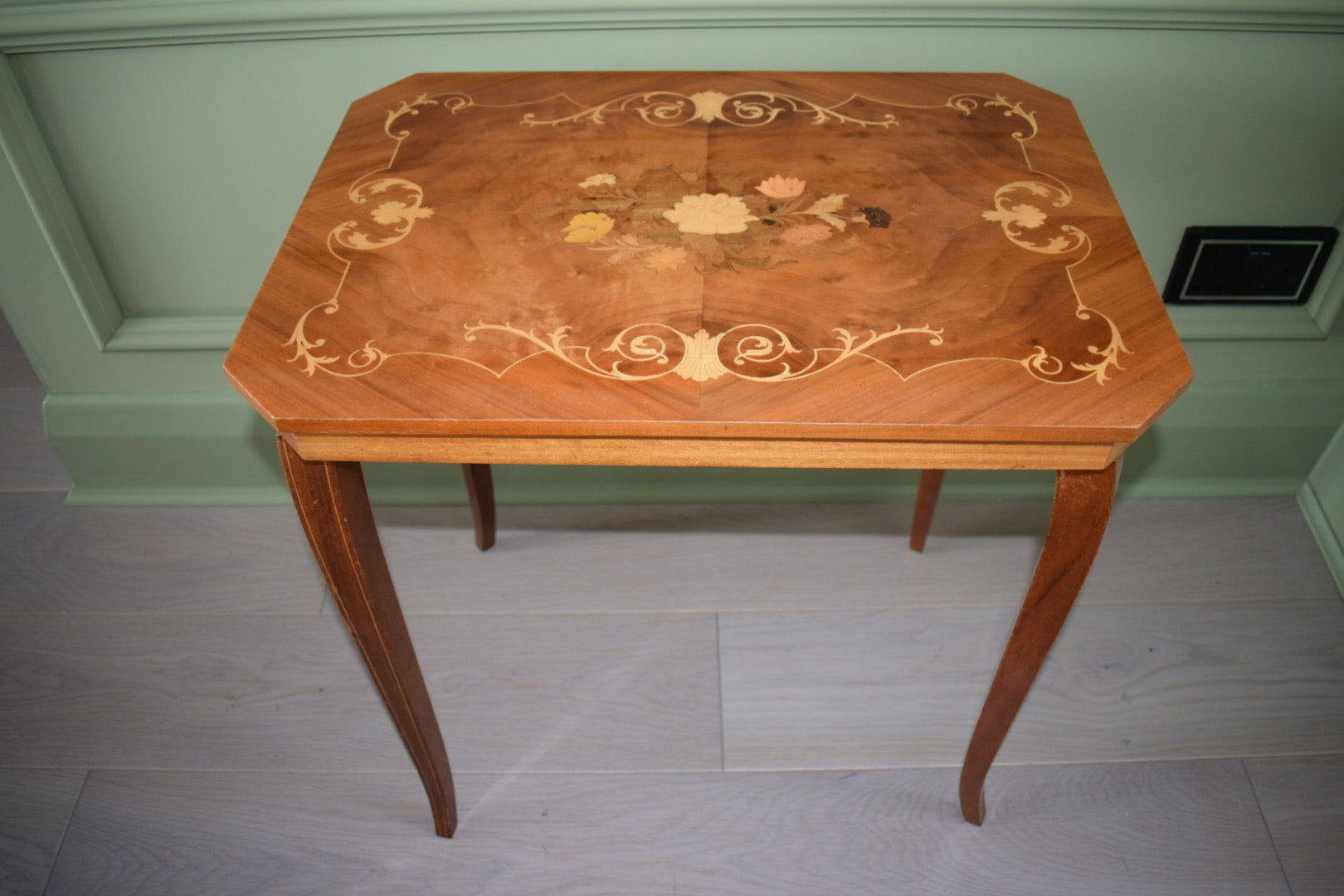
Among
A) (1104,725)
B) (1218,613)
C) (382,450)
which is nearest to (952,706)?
(1104,725)

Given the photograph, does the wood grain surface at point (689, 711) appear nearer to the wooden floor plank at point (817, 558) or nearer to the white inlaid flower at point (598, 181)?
the wooden floor plank at point (817, 558)

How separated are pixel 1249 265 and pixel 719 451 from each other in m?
0.88

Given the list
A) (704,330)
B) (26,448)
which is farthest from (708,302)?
(26,448)

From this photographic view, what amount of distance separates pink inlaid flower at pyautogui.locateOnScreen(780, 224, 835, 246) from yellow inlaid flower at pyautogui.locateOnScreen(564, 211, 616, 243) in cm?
14

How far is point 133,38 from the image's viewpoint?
39.9 inches

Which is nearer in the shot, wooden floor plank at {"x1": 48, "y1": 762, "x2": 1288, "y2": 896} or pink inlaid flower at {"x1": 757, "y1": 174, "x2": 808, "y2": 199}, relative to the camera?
pink inlaid flower at {"x1": 757, "y1": 174, "x2": 808, "y2": 199}

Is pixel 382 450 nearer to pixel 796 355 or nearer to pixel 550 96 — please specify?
pixel 796 355

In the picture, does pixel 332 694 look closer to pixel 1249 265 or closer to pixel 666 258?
pixel 666 258

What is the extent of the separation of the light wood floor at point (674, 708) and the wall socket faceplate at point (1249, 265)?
31cm

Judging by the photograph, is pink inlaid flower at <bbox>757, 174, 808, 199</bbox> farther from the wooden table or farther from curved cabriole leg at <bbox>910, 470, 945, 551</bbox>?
curved cabriole leg at <bbox>910, 470, 945, 551</bbox>

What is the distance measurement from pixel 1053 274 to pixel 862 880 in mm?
630

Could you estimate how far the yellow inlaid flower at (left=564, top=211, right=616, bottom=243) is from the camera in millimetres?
761

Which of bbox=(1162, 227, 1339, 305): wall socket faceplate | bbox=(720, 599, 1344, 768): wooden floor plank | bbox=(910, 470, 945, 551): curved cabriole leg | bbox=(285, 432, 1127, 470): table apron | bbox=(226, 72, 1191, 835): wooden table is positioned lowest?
bbox=(720, 599, 1344, 768): wooden floor plank

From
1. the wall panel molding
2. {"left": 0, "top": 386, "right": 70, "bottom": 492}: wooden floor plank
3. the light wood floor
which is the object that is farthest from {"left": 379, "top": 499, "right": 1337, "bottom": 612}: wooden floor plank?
the wall panel molding
